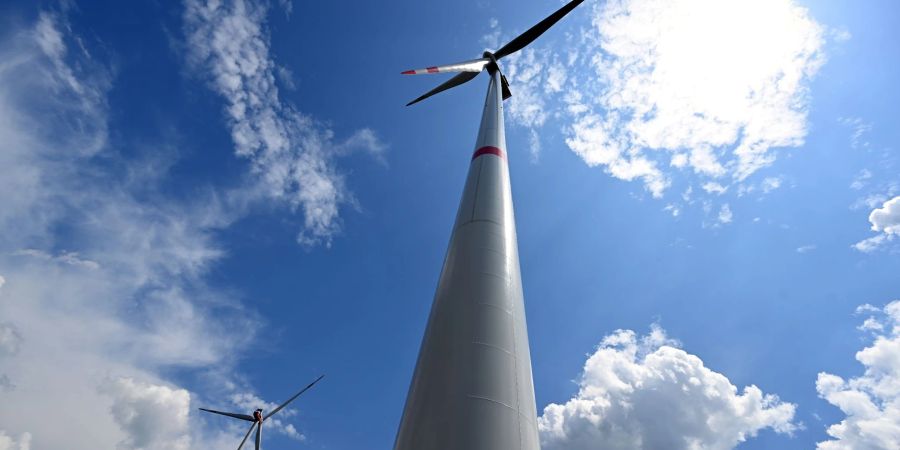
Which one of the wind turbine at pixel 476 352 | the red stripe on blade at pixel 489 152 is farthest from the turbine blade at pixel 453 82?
the wind turbine at pixel 476 352

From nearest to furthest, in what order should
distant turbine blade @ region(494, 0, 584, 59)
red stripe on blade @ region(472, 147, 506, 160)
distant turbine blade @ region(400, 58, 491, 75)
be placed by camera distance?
red stripe on blade @ region(472, 147, 506, 160), distant turbine blade @ region(400, 58, 491, 75), distant turbine blade @ region(494, 0, 584, 59)

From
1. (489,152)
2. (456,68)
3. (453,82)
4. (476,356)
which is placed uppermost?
(453,82)

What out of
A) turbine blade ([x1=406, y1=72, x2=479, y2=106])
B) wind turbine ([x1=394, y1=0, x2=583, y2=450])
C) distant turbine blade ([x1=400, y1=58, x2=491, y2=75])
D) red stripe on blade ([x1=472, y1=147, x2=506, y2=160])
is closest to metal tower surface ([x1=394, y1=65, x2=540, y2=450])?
wind turbine ([x1=394, y1=0, x2=583, y2=450])

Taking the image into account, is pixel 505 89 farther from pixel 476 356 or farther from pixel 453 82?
pixel 476 356

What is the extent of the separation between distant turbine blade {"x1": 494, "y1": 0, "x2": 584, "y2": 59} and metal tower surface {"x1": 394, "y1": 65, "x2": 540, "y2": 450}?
19891mm

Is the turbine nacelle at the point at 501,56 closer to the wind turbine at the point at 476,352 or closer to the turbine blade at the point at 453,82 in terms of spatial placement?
the turbine blade at the point at 453,82

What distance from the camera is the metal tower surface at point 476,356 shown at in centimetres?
620

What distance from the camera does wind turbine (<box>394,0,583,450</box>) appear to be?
621 cm

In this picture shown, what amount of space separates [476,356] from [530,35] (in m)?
25.4

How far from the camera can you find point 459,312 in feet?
26.0

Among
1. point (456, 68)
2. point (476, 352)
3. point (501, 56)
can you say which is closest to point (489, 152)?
point (476, 352)

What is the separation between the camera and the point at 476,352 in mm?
7168

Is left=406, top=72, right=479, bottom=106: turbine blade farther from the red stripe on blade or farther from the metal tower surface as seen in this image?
the metal tower surface

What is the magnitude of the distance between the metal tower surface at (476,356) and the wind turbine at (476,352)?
15mm
